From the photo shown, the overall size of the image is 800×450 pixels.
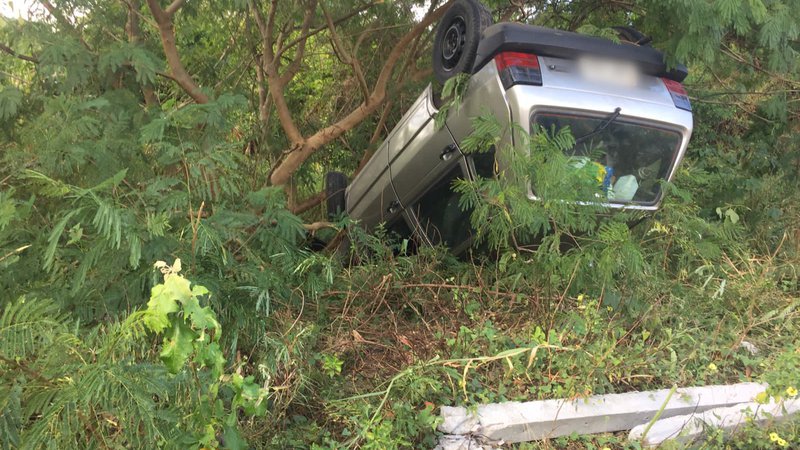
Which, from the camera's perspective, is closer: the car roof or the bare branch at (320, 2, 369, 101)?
the car roof

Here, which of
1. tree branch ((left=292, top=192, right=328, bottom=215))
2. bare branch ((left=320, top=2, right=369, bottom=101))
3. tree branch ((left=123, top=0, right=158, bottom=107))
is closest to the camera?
tree branch ((left=123, top=0, right=158, bottom=107))

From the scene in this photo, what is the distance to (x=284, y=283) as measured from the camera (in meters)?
2.95

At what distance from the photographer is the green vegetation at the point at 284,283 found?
1.88 meters

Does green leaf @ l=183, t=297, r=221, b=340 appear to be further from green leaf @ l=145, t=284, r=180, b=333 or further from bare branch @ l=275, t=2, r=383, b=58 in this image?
bare branch @ l=275, t=2, r=383, b=58

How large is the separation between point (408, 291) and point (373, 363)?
0.73 m

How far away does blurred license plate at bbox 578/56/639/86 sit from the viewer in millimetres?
3885

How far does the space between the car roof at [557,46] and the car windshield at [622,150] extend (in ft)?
1.69

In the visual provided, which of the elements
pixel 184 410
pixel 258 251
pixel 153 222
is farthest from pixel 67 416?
pixel 258 251

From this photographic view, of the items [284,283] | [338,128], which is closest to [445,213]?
[338,128]

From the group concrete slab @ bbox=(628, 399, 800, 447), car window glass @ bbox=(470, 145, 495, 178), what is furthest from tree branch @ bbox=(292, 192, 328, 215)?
concrete slab @ bbox=(628, 399, 800, 447)

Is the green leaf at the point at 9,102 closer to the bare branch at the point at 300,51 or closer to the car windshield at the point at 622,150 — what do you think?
the bare branch at the point at 300,51

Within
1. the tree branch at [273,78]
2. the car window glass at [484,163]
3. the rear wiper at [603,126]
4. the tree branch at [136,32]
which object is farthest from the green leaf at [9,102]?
the rear wiper at [603,126]

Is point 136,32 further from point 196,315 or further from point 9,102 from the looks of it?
point 196,315

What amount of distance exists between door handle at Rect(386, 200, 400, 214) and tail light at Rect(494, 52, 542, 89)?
1.66 metres
